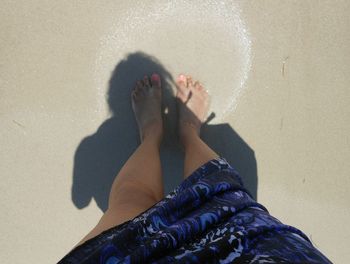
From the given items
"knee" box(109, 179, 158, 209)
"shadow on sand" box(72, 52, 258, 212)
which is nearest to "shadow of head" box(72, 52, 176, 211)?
"shadow on sand" box(72, 52, 258, 212)

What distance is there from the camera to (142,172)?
1438mm

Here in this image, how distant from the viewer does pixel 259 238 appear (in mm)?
967

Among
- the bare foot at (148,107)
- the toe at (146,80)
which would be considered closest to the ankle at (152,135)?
the bare foot at (148,107)

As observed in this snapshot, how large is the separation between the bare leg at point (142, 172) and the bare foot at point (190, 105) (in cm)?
10

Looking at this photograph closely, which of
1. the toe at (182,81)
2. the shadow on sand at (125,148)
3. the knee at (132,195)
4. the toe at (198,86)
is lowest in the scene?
the knee at (132,195)

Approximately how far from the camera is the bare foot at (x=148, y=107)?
5.33 ft

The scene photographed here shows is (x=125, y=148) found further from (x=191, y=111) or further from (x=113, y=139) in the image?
(x=191, y=111)

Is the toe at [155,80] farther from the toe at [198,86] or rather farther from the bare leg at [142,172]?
the toe at [198,86]

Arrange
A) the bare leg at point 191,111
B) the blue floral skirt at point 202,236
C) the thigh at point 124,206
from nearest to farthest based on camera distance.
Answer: the blue floral skirt at point 202,236, the thigh at point 124,206, the bare leg at point 191,111

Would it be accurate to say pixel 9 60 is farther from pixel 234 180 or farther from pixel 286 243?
pixel 286 243

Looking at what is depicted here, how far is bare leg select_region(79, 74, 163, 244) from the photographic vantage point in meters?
1.22

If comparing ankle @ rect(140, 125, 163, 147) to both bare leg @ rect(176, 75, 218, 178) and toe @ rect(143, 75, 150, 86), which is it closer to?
bare leg @ rect(176, 75, 218, 178)

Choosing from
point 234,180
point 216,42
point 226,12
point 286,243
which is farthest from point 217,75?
point 286,243

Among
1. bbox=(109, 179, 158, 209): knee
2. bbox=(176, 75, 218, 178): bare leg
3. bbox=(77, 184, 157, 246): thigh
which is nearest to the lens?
bbox=(77, 184, 157, 246): thigh
